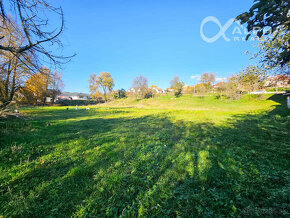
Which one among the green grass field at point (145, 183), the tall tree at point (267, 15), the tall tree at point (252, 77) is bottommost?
the green grass field at point (145, 183)

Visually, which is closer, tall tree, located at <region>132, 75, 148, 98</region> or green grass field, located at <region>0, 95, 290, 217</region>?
green grass field, located at <region>0, 95, 290, 217</region>

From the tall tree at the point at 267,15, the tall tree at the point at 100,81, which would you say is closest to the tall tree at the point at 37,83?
the tall tree at the point at 267,15

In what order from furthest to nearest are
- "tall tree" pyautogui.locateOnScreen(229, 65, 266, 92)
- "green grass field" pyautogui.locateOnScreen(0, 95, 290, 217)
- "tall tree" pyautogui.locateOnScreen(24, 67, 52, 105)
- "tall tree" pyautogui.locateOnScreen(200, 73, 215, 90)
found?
"tall tree" pyautogui.locateOnScreen(200, 73, 215, 90) < "tall tree" pyautogui.locateOnScreen(229, 65, 266, 92) < "tall tree" pyautogui.locateOnScreen(24, 67, 52, 105) < "green grass field" pyautogui.locateOnScreen(0, 95, 290, 217)

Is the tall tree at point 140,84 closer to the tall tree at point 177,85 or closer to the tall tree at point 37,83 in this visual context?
the tall tree at point 177,85

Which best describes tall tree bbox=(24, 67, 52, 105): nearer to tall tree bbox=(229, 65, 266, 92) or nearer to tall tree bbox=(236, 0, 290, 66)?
tall tree bbox=(236, 0, 290, 66)

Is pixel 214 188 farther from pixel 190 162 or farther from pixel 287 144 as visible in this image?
pixel 287 144

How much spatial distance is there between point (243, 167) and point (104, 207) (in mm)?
4109

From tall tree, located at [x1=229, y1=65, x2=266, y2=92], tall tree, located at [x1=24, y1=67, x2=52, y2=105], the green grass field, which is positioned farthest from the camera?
tall tree, located at [x1=229, y1=65, x2=266, y2=92]

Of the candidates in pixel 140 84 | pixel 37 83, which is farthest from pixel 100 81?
A: pixel 37 83

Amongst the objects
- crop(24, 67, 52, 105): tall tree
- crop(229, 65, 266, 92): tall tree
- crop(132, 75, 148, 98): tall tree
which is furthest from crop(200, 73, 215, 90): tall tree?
crop(24, 67, 52, 105): tall tree

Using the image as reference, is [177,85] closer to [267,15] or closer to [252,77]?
[252,77]

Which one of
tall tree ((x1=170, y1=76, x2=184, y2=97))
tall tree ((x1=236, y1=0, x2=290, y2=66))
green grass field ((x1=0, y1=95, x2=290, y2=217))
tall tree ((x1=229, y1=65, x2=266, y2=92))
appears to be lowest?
green grass field ((x1=0, y1=95, x2=290, y2=217))

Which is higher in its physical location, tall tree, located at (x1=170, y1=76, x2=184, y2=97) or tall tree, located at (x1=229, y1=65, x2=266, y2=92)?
tall tree, located at (x1=170, y1=76, x2=184, y2=97)

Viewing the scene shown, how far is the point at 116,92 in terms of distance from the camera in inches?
2788
